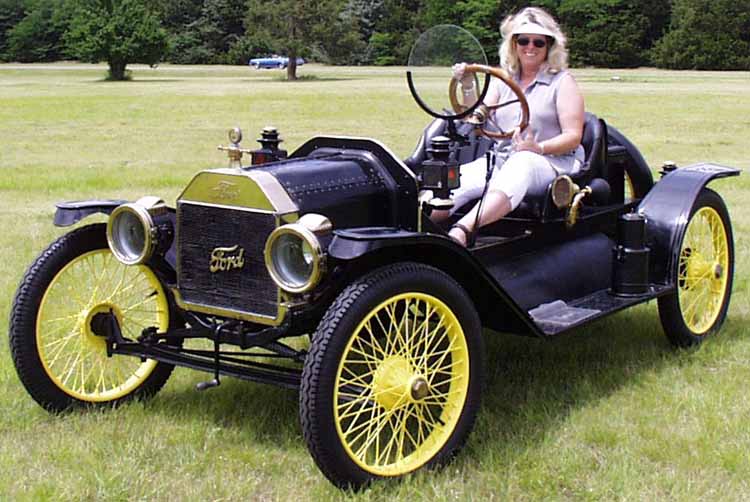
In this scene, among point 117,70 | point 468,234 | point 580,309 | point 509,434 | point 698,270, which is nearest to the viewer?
point 509,434

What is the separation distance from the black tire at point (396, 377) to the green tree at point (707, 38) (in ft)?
209

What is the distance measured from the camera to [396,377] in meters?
3.72

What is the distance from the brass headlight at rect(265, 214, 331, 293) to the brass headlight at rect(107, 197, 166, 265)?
67cm

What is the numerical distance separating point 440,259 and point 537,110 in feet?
5.07

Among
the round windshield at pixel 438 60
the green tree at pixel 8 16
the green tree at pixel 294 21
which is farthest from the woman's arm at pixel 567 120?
the green tree at pixel 8 16

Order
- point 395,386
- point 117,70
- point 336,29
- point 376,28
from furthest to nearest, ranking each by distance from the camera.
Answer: point 376,28
point 336,29
point 117,70
point 395,386

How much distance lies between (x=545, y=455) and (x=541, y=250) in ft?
4.26

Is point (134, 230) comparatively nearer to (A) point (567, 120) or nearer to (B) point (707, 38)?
(A) point (567, 120)

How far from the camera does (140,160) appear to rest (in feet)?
49.6

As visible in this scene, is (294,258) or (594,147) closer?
(294,258)

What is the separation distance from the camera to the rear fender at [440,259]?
11.7ft

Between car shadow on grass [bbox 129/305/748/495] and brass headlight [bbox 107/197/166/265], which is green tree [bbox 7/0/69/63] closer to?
car shadow on grass [bbox 129/305/748/495]

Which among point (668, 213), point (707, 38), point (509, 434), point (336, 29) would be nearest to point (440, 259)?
point (509, 434)

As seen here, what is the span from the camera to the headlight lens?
358 cm
